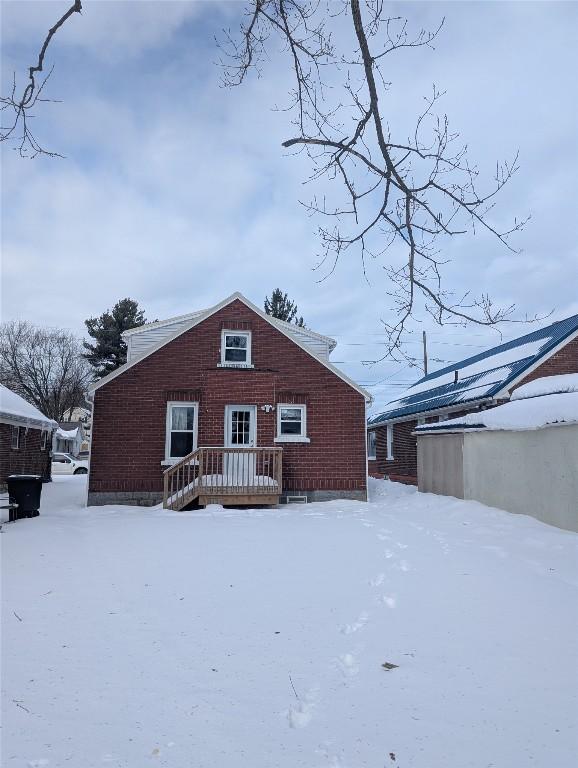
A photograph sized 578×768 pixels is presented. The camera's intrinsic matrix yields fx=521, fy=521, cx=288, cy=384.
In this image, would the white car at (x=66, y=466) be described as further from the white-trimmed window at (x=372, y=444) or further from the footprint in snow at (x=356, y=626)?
the footprint in snow at (x=356, y=626)

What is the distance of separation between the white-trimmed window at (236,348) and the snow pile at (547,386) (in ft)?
25.9

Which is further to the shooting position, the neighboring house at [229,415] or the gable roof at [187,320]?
the gable roof at [187,320]

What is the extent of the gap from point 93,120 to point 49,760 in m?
5.90

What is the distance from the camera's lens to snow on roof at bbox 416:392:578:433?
890 cm

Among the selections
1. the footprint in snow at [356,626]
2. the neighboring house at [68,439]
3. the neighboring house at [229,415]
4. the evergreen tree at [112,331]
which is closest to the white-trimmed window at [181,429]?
the neighboring house at [229,415]

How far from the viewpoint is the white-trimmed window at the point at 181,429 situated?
14703mm

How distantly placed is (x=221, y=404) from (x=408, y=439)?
31.5 feet

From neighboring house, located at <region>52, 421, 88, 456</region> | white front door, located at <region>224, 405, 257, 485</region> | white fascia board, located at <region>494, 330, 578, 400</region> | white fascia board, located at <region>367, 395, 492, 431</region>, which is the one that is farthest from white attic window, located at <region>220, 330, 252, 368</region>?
neighboring house, located at <region>52, 421, 88, 456</region>

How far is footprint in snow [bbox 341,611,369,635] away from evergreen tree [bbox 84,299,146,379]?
4099 centimetres

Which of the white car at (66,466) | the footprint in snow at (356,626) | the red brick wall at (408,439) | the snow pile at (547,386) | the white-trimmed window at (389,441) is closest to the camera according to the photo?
the footprint in snow at (356,626)

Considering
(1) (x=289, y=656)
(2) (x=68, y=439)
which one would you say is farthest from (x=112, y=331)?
(1) (x=289, y=656)

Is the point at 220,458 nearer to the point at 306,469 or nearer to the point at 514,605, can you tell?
the point at 306,469

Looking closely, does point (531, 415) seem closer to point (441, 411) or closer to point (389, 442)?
point (441, 411)

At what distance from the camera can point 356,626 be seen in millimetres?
4414
